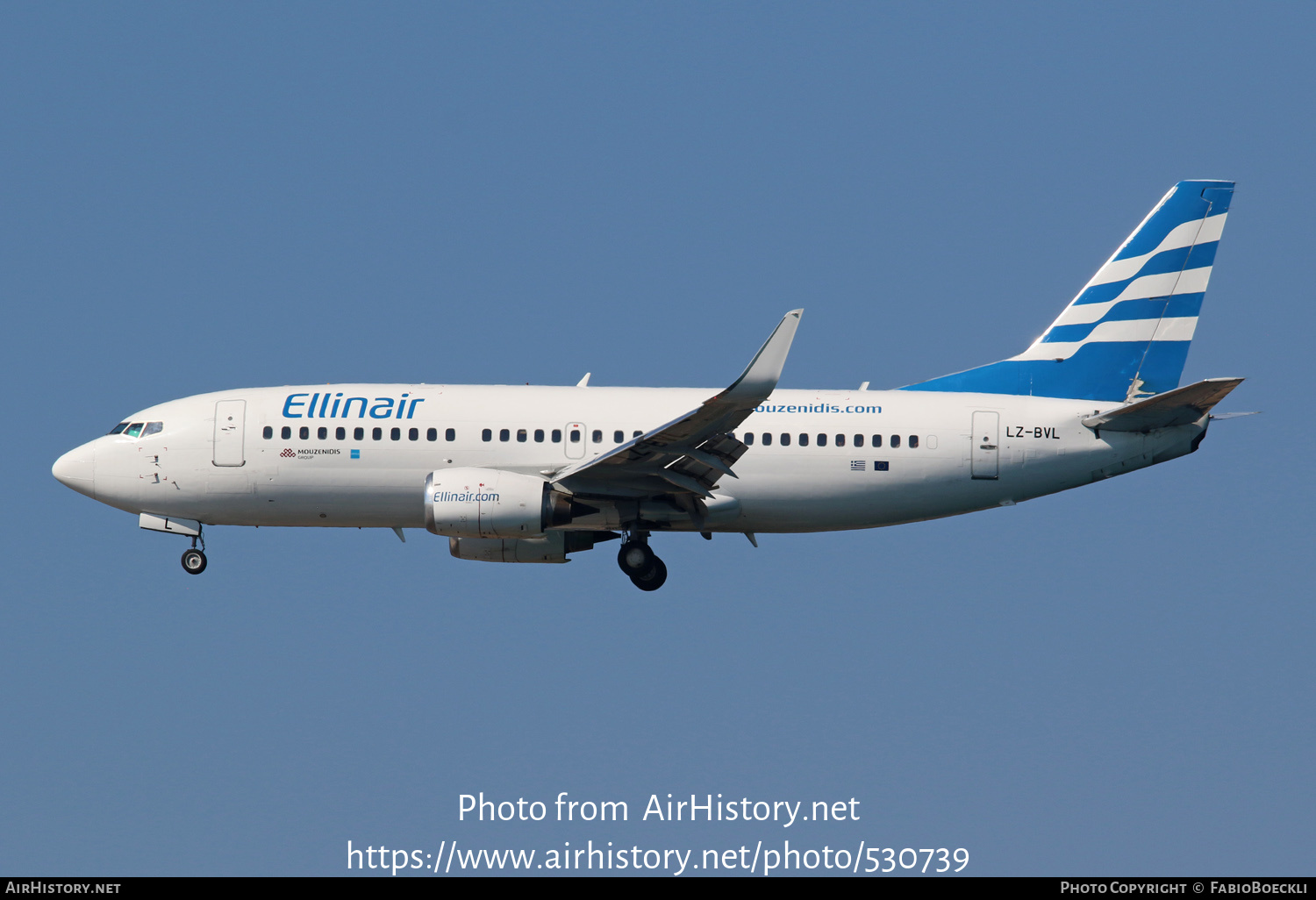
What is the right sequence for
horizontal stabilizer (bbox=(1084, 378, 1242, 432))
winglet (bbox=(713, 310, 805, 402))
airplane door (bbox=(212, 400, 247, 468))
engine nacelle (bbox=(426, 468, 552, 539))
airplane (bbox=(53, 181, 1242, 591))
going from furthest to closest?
airplane door (bbox=(212, 400, 247, 468)), airplane (bbox=(53, 181, 1242, 591)), engine nacelle (bbox=(426, 468, 552, 539)), horizontal stabilizer (bbox=(1084, 378, 1242, 432)), winglet (bbox=(713, 310, 805, 402))

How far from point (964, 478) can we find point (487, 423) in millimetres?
11226

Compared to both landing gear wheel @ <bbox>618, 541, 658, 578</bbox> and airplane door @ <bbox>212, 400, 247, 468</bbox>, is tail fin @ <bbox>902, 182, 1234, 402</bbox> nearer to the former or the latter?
landing gear wheel @ <bbox>618, 541, 658, 578</bbox>

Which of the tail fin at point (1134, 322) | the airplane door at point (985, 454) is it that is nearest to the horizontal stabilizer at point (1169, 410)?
the tail fin at point (1134, 322)

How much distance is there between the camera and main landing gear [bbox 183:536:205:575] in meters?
35.8

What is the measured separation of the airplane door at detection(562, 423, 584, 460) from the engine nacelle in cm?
166

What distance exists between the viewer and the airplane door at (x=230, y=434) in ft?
114

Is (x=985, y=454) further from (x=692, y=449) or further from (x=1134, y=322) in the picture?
(x=692, y=449)

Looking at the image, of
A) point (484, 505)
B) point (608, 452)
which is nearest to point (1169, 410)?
point (608, 452)

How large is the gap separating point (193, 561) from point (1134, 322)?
23.8m

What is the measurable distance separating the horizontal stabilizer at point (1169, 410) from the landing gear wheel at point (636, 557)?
35.3 ft

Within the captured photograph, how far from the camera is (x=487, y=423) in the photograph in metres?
34.3

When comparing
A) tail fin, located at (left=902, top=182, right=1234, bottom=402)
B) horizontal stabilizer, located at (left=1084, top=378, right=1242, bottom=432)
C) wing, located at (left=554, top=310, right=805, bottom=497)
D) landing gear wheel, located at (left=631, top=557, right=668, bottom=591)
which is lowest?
landing gear wheel, located at (left=631, top=557, right=668, bottom=591)

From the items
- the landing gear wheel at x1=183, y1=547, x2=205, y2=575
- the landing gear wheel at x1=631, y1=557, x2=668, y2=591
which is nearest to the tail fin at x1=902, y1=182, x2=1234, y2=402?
the landing gear wheel at x1=631, y1=557, x2=668, y2=591

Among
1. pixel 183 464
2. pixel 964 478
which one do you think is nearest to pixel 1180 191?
pixel 964 478
